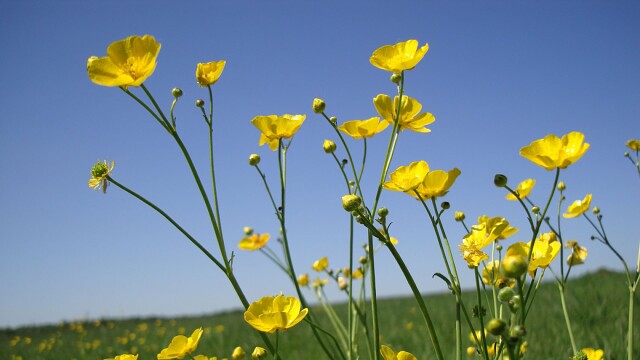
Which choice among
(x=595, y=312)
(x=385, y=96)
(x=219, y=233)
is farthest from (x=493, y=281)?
(x=595, y=312)

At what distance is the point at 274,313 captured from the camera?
1156 millimetres

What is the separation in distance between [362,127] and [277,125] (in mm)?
254

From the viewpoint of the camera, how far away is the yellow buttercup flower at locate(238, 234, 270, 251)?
6.99 ft

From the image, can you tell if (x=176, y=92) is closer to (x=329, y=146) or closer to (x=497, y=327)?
(x=329, y=146)

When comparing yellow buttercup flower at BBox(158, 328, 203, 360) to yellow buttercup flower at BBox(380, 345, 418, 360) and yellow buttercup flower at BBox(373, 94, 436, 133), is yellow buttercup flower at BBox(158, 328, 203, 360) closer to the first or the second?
yellow buttercup flower at BBox(380, 345, 418, 360)

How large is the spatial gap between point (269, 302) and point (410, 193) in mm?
478

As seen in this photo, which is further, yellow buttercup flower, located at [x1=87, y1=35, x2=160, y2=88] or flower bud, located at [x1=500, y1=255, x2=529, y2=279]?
yellow buttercup flower, located at [x1=87, y1=35, x2=160, y2=88]

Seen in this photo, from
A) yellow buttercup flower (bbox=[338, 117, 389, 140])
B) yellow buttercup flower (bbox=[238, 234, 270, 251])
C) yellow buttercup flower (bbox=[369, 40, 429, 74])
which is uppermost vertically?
yellow buttercup flower (bbox=[369, 40, 429, 74])

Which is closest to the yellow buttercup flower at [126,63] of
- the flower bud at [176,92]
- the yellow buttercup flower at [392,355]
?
the flower bud at [176,92]

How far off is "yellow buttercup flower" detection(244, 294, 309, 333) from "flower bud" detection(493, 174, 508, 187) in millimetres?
531

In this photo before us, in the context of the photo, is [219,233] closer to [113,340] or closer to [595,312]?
[595,312]

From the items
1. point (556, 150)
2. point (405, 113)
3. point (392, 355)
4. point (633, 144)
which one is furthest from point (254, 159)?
point (633, 144)

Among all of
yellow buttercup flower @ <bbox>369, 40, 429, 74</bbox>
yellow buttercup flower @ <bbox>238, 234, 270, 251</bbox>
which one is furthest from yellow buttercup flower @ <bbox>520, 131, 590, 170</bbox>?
yellow buttercup flower @ <bbox>238, 234, 270, 251</bbox>

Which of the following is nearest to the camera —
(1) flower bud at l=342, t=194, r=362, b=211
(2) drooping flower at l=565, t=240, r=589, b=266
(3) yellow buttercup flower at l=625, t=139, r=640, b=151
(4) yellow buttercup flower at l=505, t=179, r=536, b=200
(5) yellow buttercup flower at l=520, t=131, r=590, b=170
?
(1) flower bud at l=342, t=194, r=362, b=211
